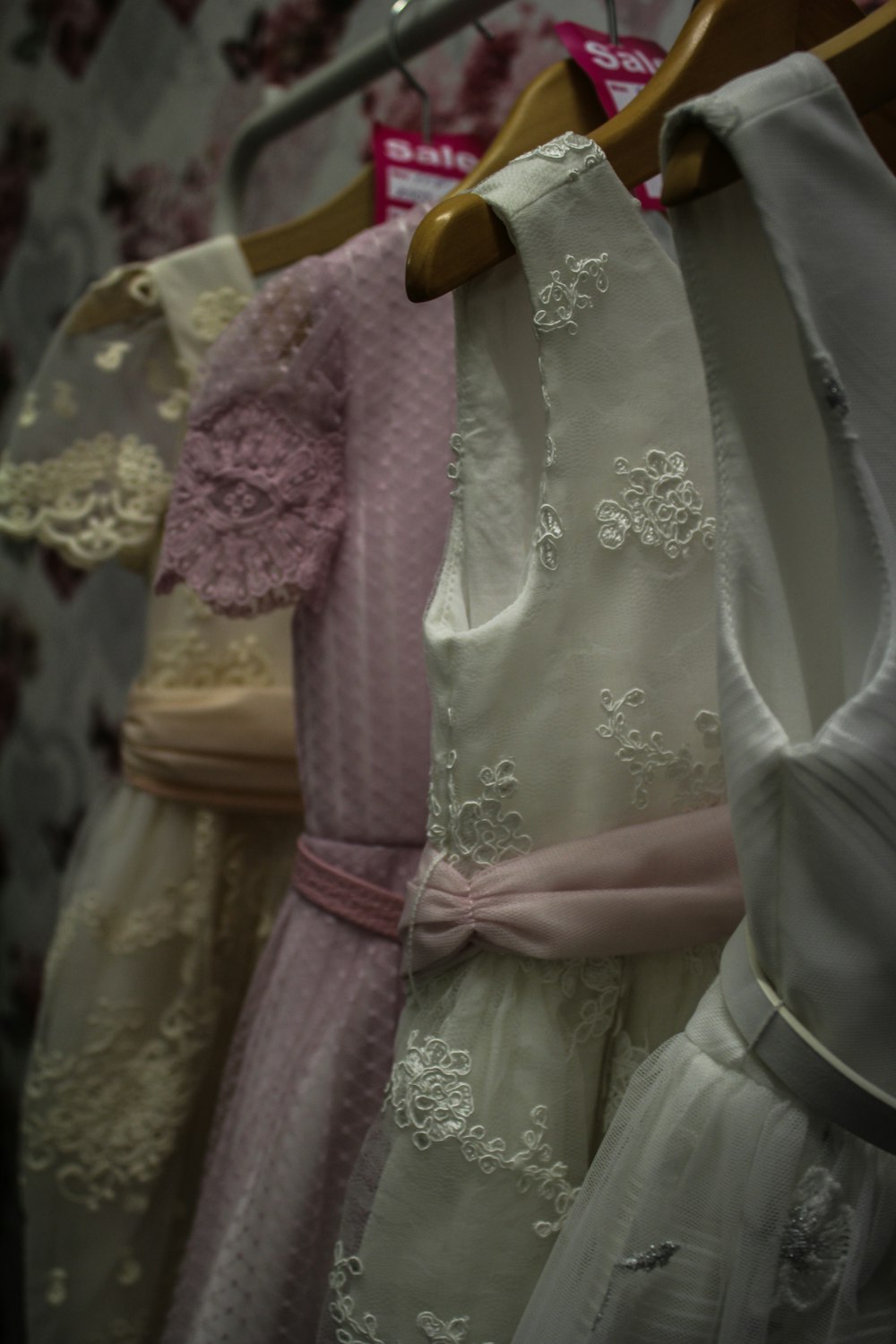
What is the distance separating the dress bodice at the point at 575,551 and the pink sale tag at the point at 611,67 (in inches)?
4.6

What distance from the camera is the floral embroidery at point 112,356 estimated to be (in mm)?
838

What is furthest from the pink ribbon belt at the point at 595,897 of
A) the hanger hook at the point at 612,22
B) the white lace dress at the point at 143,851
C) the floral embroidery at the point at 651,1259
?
the hanger hook at the point at 612,22

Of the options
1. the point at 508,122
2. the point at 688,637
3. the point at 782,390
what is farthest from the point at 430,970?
the point at 508,122

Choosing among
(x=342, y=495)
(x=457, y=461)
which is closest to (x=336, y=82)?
(x=342, y=495)

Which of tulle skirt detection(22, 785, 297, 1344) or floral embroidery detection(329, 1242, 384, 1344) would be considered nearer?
floral embroidery detection(329, 1242, 384, 1344)

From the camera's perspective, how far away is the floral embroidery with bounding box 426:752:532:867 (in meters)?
0.52

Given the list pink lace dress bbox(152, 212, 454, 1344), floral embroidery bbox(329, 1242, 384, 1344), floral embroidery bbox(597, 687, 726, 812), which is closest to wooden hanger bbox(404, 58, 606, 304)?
pink lace dress bbox(152, 212, 454, 1344)

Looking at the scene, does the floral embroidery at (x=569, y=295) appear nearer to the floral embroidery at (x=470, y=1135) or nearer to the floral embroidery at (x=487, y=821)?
the floral embroidery at (x=487, y=821)

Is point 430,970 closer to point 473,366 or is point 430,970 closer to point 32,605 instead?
point 473,366

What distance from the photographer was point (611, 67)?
0.62 metres

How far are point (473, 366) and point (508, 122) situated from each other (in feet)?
0.51

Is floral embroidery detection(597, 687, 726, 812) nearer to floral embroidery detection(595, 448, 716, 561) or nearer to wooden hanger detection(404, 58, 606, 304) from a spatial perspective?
floral embroidery detection(595, 448, 716, 561)

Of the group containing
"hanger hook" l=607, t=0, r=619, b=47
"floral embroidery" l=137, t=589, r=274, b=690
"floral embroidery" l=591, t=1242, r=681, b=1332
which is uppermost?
"hanger hook" l=607, t=0, r=619, b=47

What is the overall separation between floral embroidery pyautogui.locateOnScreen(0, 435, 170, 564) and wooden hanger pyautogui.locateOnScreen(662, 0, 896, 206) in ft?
1.74
